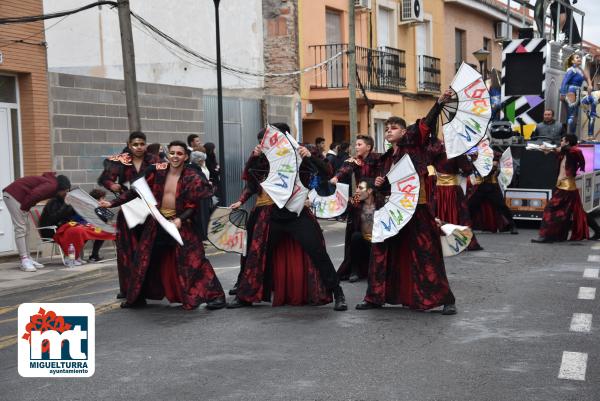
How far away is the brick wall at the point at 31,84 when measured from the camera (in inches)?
572

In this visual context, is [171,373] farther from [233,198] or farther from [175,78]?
[175,78]

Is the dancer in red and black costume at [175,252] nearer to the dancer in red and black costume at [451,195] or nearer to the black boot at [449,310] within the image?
the black boot at [449,310]

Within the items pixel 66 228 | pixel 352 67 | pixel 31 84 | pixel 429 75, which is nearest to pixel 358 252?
pixel 66 228

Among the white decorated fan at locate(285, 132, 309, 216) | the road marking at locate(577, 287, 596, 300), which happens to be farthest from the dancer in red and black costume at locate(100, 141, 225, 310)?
the road marking at locate(577, 287, 596, 300)

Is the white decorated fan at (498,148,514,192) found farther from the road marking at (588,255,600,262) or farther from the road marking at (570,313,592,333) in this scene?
the road marking at (570,313,592,333)

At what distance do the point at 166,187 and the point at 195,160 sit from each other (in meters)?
Answer: 6.61

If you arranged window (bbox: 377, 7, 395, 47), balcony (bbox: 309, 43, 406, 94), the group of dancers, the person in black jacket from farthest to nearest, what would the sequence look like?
1. window (bbox: 377, 7, 395, 47)
2. balcony (bbox: 309, 43, 406, 94)
3. the person in black jacket
4. the group of dancers

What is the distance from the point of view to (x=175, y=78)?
2472 cm

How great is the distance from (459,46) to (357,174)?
25.8m

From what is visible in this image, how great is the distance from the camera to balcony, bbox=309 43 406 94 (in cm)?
2482

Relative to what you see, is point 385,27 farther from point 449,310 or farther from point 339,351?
point 339,351

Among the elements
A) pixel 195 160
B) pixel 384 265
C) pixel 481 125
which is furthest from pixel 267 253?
pixel 195 160

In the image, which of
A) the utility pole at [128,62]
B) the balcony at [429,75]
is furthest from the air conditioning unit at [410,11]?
the utility pole at [128,62]

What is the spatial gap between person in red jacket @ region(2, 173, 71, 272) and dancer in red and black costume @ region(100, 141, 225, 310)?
436cm
